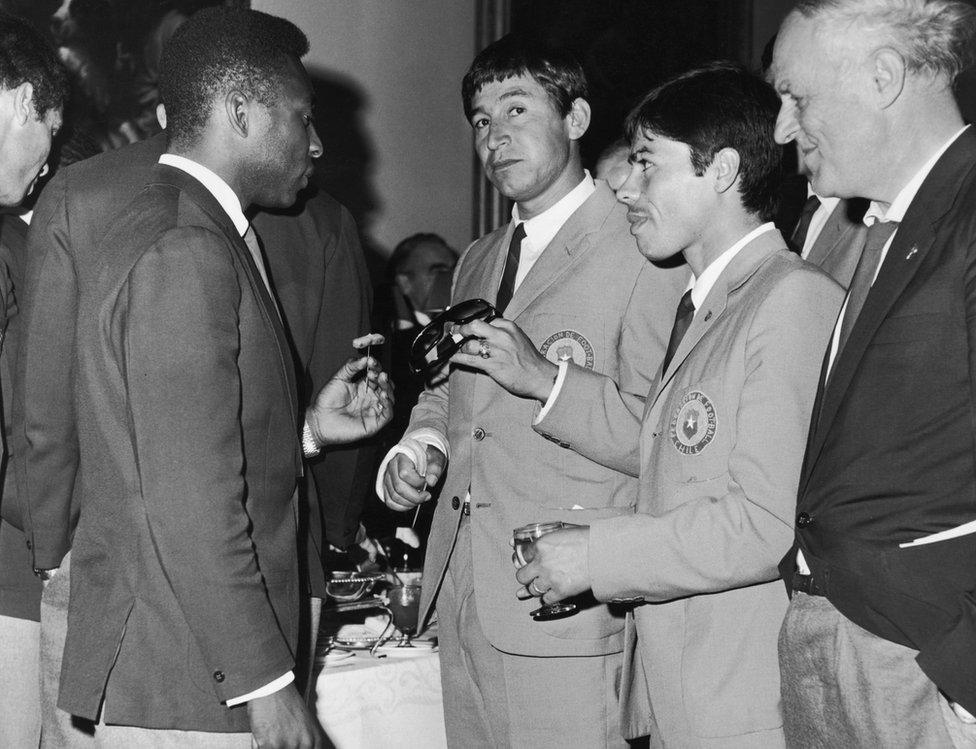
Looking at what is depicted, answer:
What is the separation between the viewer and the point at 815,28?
1643mm

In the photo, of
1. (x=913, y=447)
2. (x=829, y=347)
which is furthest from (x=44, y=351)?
(x=913, y=447)

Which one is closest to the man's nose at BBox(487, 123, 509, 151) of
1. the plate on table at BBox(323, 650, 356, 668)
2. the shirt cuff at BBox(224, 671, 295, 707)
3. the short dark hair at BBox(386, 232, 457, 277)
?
the plate on table at BBox(323, 650, 356, 668)

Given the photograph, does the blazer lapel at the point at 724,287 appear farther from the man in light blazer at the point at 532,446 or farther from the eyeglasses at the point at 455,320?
the eyeglasses at the point at 455,320

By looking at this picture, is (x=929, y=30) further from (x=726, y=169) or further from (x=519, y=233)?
(x=519, y=233)

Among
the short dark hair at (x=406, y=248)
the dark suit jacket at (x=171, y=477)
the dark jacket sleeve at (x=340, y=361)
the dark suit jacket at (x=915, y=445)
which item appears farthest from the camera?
the short dark hair at (x=406, y=248)

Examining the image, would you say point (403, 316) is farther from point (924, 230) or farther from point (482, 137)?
point (924, 230)

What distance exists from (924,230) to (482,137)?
1287mm

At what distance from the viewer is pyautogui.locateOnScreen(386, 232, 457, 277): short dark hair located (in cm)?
464

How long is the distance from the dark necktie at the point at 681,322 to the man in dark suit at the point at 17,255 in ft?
4.65

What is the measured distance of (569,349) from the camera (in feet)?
7.33

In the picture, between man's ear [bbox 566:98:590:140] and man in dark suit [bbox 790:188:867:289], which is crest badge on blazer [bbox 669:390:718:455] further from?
man's ear [bbox 566:98:590:140]

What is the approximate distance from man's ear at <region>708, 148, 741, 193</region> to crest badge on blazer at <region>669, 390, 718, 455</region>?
396 mm

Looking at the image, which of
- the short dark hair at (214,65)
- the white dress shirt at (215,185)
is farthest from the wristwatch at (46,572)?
the short dark hair at (214,65)

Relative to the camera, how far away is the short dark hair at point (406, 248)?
15.2 ft
